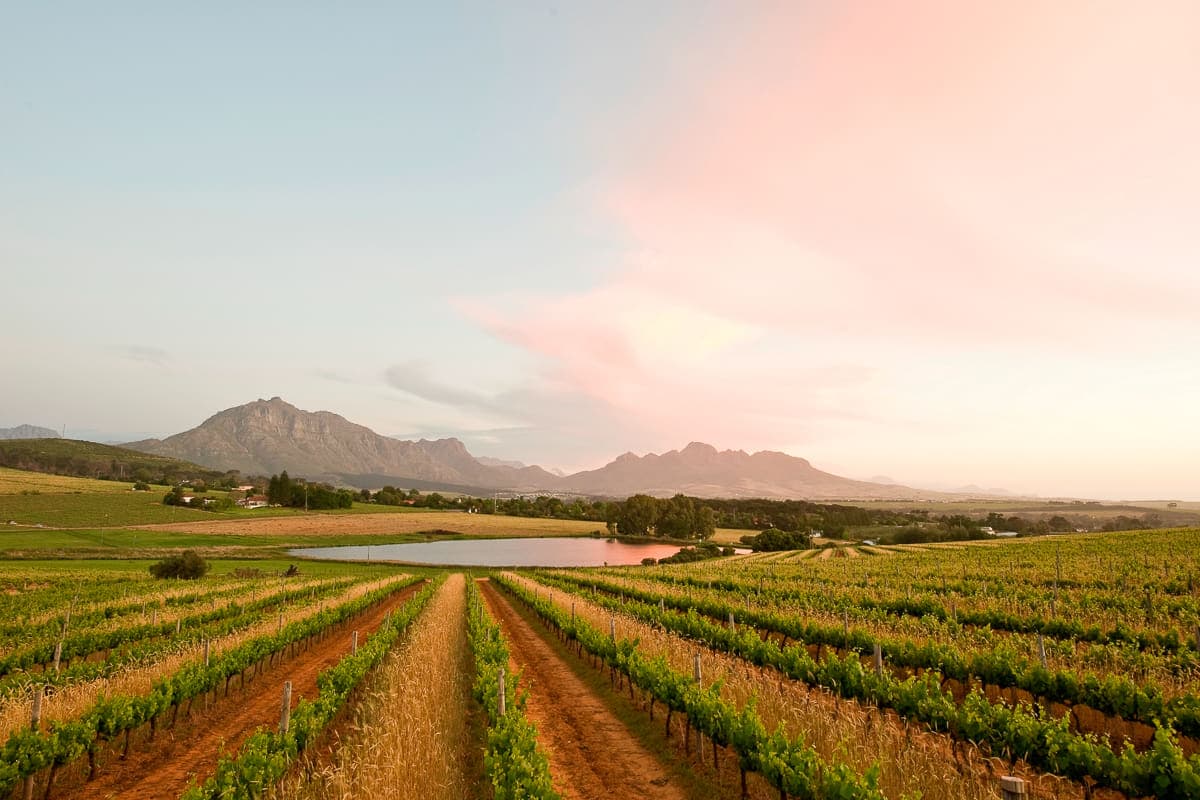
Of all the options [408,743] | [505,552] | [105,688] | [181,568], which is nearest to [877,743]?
[408,743]

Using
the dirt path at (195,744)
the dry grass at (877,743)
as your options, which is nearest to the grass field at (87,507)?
the dirt path at (195,744)

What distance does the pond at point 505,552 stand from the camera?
324 feet

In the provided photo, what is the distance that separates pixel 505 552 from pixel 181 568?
62715 millimetres

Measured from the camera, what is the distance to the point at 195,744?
14.8 m

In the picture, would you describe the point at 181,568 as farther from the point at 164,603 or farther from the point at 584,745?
the point at 584,745

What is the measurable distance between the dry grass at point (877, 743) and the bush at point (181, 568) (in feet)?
195

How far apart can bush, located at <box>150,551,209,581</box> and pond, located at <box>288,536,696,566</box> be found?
3364 cm

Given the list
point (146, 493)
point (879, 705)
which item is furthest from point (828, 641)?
point (146, 493)

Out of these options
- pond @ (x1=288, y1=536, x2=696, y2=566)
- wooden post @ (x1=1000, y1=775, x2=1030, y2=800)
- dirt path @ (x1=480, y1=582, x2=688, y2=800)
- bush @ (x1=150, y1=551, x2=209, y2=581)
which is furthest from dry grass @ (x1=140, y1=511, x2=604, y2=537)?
Answer: wooden post @ (x1=1000, y1=775, x2=1030, y2=800)

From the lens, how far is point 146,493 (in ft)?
445

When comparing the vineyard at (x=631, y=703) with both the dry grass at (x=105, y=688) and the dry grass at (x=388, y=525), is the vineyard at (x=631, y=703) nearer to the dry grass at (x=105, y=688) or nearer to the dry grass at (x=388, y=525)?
the dry grass at (x=105, y=688)

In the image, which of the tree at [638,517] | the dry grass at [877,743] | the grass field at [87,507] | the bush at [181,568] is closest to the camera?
the dry grass at [877,743]

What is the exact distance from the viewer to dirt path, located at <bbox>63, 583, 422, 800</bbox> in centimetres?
1205

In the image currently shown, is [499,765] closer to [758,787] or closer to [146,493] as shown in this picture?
[758,787]
